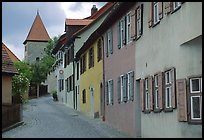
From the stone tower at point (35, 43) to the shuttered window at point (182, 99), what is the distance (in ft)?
289

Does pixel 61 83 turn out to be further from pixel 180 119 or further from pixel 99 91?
pixel 180 119

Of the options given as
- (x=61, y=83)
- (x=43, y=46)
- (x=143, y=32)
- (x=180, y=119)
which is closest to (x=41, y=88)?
(x=61, y=83)

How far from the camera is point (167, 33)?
15977mm

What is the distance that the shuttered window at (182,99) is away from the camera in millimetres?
14301

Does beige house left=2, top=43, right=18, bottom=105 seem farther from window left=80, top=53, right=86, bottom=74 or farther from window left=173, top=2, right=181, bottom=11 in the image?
window left=173, top=2, right=181, bottom=11

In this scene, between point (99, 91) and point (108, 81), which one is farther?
point (99, 91)

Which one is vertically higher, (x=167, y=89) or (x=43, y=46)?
(x=43, y=46)


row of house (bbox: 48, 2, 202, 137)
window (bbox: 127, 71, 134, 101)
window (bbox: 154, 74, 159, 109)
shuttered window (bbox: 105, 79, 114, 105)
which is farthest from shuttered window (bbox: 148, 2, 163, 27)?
shuttered window (bbox: 105, 79, 114, 105)

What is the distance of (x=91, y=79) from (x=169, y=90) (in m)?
19.0

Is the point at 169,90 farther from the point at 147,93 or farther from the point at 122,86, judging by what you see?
the point at 122,86

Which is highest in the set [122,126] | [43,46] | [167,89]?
[43,46]

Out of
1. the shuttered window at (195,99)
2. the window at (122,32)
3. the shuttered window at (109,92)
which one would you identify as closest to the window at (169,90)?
the shuttered window at (195,99)

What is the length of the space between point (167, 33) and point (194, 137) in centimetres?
387

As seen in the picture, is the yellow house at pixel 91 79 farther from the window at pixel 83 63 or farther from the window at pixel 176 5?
the window at pixel 176 5
